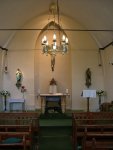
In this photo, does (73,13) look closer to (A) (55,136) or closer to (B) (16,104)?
(B) (16,104)

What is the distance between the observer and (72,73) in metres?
15.0

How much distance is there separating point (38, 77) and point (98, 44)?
3.86 metres

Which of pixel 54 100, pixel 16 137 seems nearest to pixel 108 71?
pixel 54 100

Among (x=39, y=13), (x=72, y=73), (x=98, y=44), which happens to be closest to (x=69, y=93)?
(x=72, y=73)

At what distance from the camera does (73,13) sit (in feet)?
45.4

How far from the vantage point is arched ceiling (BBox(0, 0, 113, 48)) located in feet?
37.0

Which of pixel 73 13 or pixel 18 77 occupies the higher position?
pixel 73 13

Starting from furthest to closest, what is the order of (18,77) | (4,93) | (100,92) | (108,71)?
1. (18,77)
2. (100,92)
3. (4,93)
4. (108,71)

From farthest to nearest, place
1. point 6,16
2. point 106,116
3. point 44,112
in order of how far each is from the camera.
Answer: point 44,112 < point 6,16 < point 106,116

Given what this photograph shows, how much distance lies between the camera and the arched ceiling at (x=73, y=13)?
444 inches

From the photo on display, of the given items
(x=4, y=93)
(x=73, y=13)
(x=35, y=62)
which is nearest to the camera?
(x=73, y=13)

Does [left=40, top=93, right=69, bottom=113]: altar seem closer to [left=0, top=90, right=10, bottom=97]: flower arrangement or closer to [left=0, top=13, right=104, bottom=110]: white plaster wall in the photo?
[left=0, top=13, right=104, bottom=110]: white plaster wall

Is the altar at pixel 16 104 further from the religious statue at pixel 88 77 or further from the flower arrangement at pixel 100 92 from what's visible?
the flower arrangement at pixel 100 92

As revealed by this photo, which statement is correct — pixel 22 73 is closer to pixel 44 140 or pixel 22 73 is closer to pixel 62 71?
pixel 62 71
